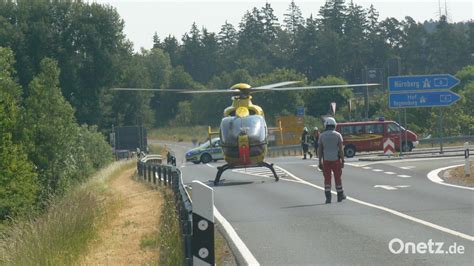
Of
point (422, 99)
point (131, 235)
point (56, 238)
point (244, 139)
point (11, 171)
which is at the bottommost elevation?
point (131, 235)

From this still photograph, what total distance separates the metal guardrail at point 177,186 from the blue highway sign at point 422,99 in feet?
37.8

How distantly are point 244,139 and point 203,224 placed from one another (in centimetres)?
1851

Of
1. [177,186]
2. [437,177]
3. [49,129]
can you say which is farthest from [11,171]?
[177,186]

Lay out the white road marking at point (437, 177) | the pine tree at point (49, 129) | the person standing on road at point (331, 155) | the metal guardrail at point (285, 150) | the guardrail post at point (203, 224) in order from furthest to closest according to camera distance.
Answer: the metal guardrail at point (285, 150) < the pine tree at point (49, 129) < the white road marking at point (437, 177) < the person standing on road at point (331, 155) < the guardrail post at point (203, 224)

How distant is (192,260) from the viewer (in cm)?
844

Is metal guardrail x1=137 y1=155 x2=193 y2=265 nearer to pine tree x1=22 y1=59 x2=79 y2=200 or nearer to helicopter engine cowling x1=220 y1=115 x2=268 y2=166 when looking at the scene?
helicopter engine cowling x1=220 y1=115 x2=268 y2=166

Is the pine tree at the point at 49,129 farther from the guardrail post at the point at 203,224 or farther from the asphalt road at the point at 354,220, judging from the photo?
the guardrail post at the point at 203,224

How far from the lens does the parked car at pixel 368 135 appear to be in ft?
152

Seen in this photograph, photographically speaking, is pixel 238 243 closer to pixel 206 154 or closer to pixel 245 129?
pixel 245 129

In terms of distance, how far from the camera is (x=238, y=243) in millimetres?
12461

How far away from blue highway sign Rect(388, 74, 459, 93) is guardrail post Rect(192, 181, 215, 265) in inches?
1225

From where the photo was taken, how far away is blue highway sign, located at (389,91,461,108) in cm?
3866

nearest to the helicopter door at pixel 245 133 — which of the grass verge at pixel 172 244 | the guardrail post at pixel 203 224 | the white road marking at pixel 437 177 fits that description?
the white road marking at pixel 437 177

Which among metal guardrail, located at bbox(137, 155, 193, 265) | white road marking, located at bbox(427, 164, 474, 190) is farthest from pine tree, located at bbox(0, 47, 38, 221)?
white road marking, located at bbox(427, 164, 474, 190)
